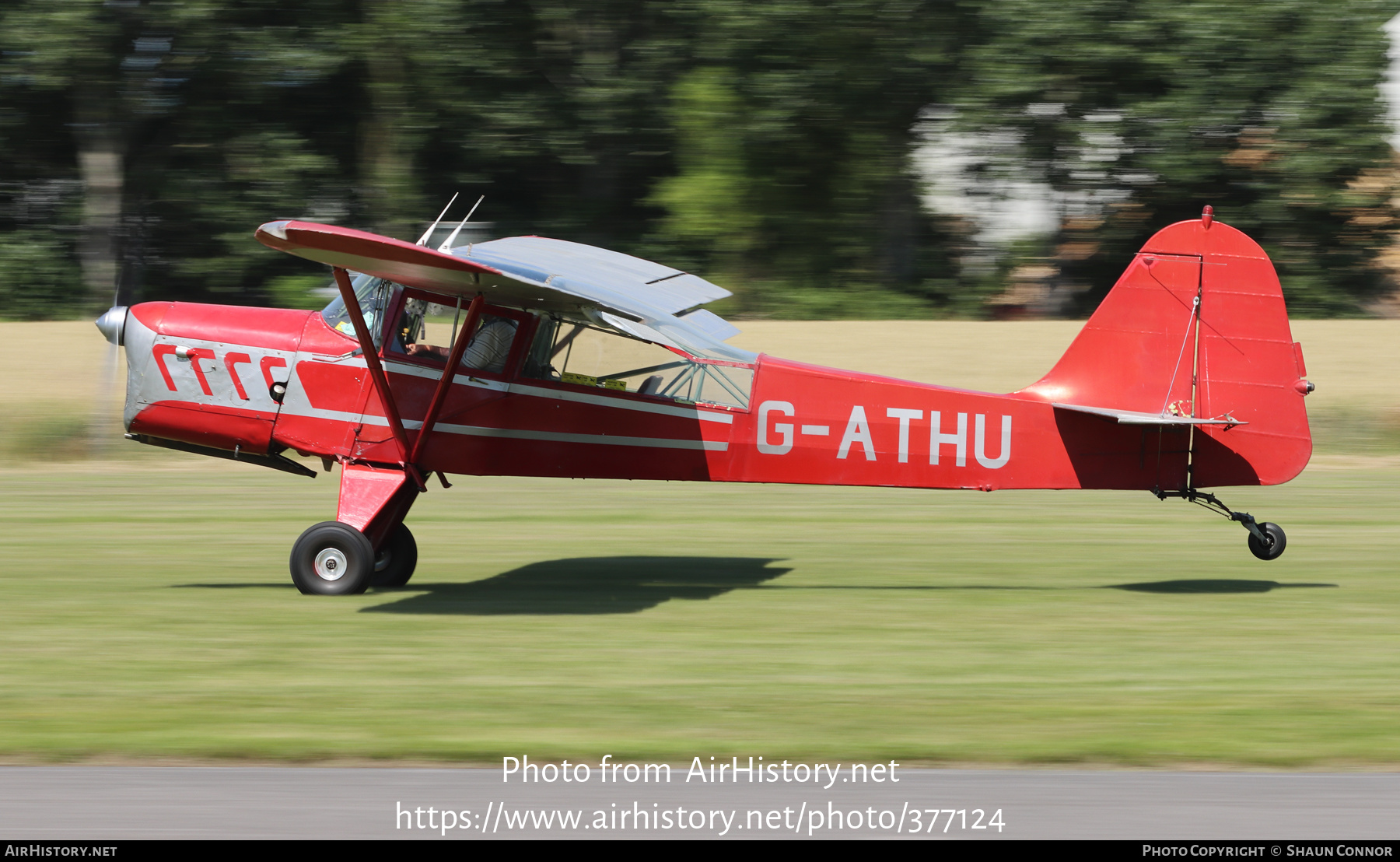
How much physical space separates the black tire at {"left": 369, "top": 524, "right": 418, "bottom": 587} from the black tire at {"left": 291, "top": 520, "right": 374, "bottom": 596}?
2.19 ft

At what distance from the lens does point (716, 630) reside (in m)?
8.55

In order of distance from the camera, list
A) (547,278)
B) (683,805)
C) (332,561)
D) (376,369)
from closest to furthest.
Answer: (683,805) → (547,278) → (376,369) → (332,561)

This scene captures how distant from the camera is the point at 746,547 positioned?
12.0m

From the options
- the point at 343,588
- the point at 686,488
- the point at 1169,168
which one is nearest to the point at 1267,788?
the point at 343,588

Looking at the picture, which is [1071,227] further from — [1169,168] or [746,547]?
[746,547]

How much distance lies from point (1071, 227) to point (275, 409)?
22.5 m

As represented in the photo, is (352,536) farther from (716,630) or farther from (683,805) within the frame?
(683,805)

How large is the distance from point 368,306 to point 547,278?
1.46 metres

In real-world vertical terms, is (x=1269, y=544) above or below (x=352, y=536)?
above

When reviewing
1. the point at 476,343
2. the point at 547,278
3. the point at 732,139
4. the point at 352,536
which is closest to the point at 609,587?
the point at 352,536

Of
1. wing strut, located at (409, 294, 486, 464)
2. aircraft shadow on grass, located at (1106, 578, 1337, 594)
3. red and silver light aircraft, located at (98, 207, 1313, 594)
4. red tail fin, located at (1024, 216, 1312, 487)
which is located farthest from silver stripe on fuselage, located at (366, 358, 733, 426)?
aircraft shadow on grass, located at (1106, 578, 1337, 594)

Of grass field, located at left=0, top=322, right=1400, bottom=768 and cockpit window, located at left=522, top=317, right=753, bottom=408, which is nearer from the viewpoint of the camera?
grass field, located at left=0, top=322, right=1400, bottom=768

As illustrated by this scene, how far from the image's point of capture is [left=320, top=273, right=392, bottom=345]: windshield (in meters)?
9.50

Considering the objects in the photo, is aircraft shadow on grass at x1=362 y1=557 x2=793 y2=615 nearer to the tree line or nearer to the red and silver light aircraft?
the red and silver light aircraft
